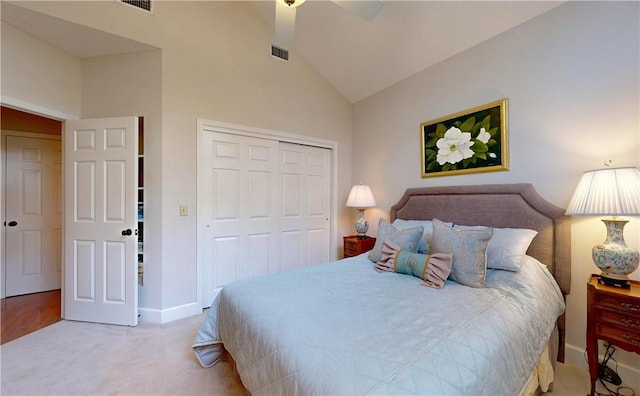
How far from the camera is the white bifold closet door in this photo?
289 centimetres

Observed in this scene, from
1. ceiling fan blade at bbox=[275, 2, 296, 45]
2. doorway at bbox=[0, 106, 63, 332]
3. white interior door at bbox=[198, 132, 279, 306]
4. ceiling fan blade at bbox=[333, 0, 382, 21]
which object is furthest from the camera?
doorway at bbox=[0, 106, 63, 332]

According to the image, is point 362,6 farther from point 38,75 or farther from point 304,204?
point 38,75

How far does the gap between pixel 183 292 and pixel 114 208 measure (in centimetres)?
109

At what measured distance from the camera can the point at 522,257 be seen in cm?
178

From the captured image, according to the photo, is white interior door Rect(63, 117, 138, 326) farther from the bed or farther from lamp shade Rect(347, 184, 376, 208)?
lamp shade Rect(347, 184, 376, 208)

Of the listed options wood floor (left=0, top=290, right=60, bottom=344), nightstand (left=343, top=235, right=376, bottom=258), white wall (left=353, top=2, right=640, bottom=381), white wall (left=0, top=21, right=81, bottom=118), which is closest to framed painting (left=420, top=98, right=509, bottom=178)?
white wall (left=353, top=2, right=640, bottom=381)

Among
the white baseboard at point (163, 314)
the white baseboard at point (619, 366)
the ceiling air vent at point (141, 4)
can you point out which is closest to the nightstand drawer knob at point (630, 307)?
the white baseboard at point (619, 366)

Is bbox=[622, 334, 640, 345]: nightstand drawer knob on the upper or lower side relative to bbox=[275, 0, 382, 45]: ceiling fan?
lower

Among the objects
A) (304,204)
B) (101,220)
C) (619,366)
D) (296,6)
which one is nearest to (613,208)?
A: (619,366)

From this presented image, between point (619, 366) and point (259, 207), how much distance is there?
3.35m

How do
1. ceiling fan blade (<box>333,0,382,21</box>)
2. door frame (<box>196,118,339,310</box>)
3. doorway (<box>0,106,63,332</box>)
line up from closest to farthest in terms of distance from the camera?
→ ceiling fan blade (<box>333,0,382,21</box>) < door frame (<box>196,118,339,310</box>) < doorway (<box>0,106,63,332</box>)

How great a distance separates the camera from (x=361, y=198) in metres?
3.39

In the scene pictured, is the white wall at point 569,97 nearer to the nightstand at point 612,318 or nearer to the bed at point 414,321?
the bed at point 414,321

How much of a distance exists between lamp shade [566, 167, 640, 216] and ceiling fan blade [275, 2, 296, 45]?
Answer: 233 centimetres
